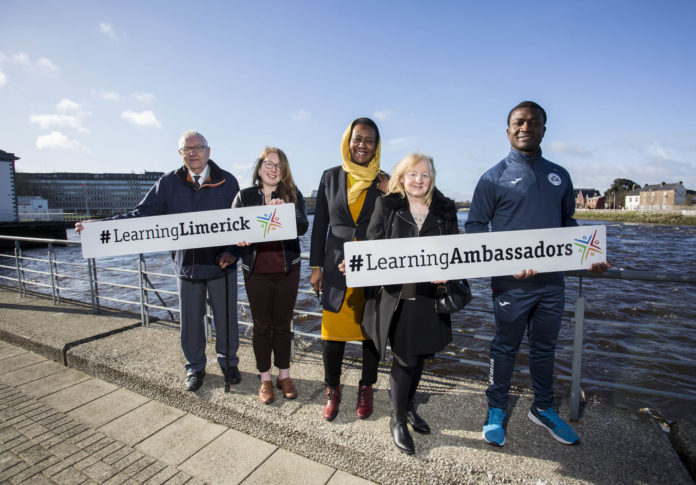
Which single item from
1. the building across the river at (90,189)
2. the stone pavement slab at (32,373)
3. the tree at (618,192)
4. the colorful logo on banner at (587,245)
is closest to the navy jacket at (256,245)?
the colorful logo on banner at (587,245)

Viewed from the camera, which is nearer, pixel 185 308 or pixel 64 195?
pixel 185 308

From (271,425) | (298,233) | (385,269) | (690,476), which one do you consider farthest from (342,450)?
(690,476)

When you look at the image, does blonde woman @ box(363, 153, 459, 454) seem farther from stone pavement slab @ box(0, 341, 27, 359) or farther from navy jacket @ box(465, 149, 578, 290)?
stone pavement slab @ box(0, 341, 27, 359)

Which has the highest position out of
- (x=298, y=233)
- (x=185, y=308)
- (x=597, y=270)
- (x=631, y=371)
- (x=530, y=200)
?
(x=530, y=200)

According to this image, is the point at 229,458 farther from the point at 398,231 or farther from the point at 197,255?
the point at 398,231

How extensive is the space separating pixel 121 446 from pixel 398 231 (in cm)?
233

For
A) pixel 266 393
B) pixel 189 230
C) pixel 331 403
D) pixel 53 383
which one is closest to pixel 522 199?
pixel 331 403

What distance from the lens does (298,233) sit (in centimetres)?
273

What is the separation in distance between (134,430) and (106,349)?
1.39m

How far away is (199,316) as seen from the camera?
120 inches

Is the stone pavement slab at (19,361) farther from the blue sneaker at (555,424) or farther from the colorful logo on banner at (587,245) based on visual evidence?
the colorful logo on banner at (587,245)

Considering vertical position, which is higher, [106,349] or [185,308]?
[185,308]

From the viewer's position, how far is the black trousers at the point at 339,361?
2.48 m

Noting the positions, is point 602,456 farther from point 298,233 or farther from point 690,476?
point 298,233
